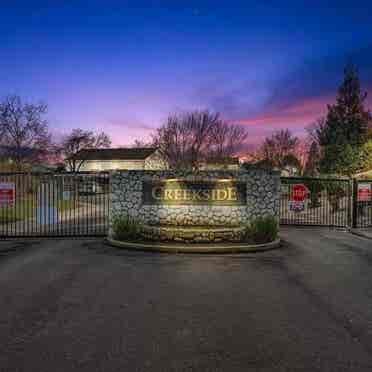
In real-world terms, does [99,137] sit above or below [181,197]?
above

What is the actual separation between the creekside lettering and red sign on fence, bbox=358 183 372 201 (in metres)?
6.61

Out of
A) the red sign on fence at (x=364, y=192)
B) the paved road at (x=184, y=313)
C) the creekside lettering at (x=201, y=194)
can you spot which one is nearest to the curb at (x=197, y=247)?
the paved road at (x=184, y=313)

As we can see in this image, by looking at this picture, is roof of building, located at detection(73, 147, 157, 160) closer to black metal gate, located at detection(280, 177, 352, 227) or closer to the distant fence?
the distant fence

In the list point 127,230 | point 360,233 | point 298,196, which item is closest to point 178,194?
point 127,230

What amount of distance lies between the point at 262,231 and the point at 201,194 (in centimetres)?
224

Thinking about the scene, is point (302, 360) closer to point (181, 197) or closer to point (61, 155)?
point (181, 197)

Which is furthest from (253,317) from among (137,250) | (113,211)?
(113,211)

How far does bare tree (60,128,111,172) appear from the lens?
5438 cm

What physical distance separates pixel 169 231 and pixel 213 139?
22820mm

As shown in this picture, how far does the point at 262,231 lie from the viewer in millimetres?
10008

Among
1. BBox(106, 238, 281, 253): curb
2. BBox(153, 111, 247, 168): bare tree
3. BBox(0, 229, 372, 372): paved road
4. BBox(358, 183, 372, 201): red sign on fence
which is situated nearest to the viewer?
BBox(0, 229, 372, 372): paved road

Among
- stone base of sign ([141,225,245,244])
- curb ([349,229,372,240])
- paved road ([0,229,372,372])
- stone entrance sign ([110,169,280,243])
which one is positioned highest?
stone entrance sign ([110,169,280,243])

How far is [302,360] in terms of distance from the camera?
354cm

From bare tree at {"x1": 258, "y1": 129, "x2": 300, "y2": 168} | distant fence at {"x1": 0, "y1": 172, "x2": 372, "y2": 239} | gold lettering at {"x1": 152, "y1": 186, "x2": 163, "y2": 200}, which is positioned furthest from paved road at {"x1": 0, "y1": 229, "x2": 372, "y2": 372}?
bare tree at {"x1": 258, "y1": 129, "x2": 300, "y2": 168}
